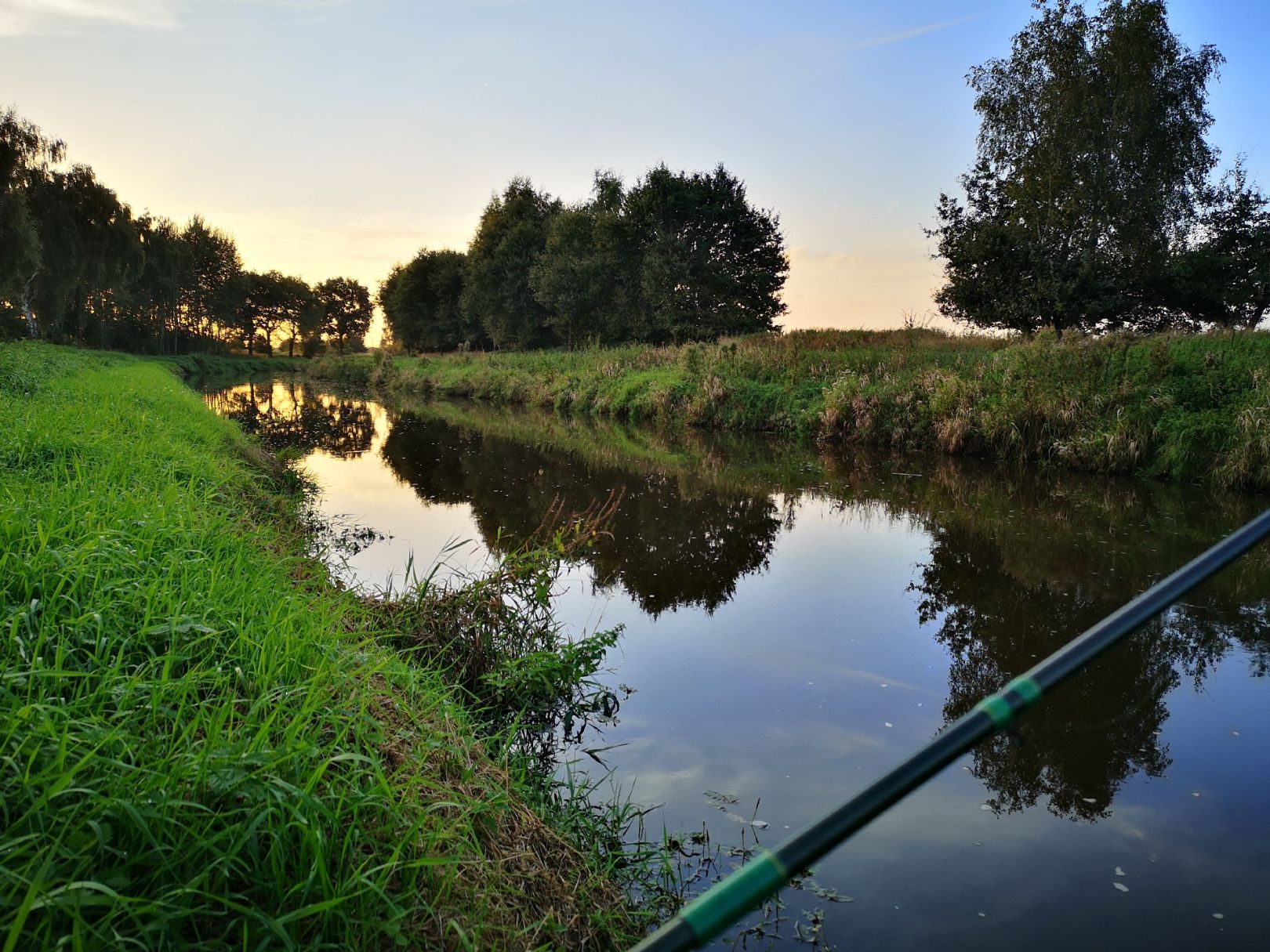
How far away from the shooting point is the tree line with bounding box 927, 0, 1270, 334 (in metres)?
24.8

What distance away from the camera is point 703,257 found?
39281 millimetres

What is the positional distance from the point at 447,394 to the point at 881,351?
22.7m

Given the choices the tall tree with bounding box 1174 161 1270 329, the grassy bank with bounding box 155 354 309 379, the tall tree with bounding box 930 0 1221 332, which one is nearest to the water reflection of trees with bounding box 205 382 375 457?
the grassy bank with bounding box 155 354 309 379

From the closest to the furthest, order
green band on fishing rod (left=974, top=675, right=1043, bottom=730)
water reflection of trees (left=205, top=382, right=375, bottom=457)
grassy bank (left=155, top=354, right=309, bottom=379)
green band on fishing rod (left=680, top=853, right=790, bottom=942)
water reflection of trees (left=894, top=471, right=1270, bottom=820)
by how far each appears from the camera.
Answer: green band on fishing rod (left=680, top=853, right=790, bottom=942) → green band on fishing rod (left=974, top=675, right=1043, bottom=730) → water reflection of trees (left=894, top=471, right=1270, bottom=820) → water reflection of trees (left=205, top=382, right=375, bottom=457) → grassy bank (left=155, top=354, right=309, bottom=379)

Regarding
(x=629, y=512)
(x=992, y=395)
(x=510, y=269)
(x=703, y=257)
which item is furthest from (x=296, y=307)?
(x=629, y=512)

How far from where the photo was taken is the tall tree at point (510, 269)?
4984 cm

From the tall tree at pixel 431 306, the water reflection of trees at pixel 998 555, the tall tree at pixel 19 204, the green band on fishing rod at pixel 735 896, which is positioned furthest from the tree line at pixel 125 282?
the green band on fishing rod at pixel 735 896

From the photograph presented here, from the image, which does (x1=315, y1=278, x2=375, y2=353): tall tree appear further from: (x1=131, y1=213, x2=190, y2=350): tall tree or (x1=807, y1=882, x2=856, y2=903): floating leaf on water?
(x1=807, y1=882, x2=856, y2=903): floating leaf on water

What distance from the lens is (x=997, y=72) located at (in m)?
26.9

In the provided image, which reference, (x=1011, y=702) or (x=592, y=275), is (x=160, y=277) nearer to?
(x=592, y=275)

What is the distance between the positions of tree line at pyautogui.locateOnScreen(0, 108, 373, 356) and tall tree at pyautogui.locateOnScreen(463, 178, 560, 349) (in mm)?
20222

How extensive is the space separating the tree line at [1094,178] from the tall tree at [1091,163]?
44 mm

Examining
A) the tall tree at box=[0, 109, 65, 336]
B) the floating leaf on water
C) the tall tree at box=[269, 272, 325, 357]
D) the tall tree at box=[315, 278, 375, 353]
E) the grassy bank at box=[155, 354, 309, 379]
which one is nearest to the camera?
the floating leaf on water

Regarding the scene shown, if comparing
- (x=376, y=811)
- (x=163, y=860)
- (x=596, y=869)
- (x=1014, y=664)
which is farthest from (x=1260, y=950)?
(x=163, y=860)
